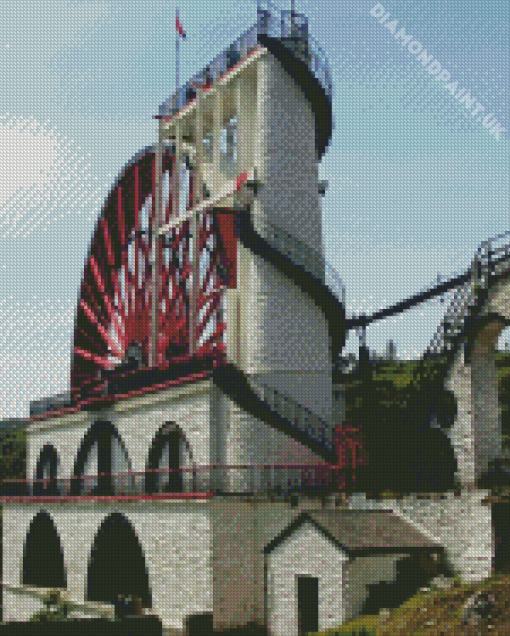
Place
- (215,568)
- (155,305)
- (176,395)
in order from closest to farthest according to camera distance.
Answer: (215,568), (176,395), (155,305)

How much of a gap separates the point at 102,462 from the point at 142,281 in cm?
849

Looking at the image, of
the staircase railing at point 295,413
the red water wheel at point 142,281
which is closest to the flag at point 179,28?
the red water wheel at point 142,281

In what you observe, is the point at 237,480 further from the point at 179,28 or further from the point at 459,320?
the point at 179,28

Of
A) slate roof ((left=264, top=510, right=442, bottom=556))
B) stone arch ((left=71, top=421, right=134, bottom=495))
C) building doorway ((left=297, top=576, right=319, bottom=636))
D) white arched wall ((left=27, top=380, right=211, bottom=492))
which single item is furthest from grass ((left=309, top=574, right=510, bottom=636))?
stone arch ((left=71, top=421, right=134, bottom=495))

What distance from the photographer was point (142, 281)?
3222 centimetres

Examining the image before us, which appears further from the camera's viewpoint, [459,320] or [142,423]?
[142,423]

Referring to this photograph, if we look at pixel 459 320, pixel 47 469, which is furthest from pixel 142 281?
pixel 459 320

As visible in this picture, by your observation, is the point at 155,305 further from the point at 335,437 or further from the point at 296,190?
the point at 335,437

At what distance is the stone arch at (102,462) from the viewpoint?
24.5m

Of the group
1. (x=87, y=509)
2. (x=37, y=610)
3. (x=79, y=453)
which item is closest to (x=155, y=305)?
(x=79, y=453)

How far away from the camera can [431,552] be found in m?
16.7

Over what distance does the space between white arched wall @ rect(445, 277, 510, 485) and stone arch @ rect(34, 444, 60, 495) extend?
52.0ft

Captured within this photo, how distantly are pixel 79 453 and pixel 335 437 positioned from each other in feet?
31.2

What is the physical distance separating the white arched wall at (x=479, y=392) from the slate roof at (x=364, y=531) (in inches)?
62.1
